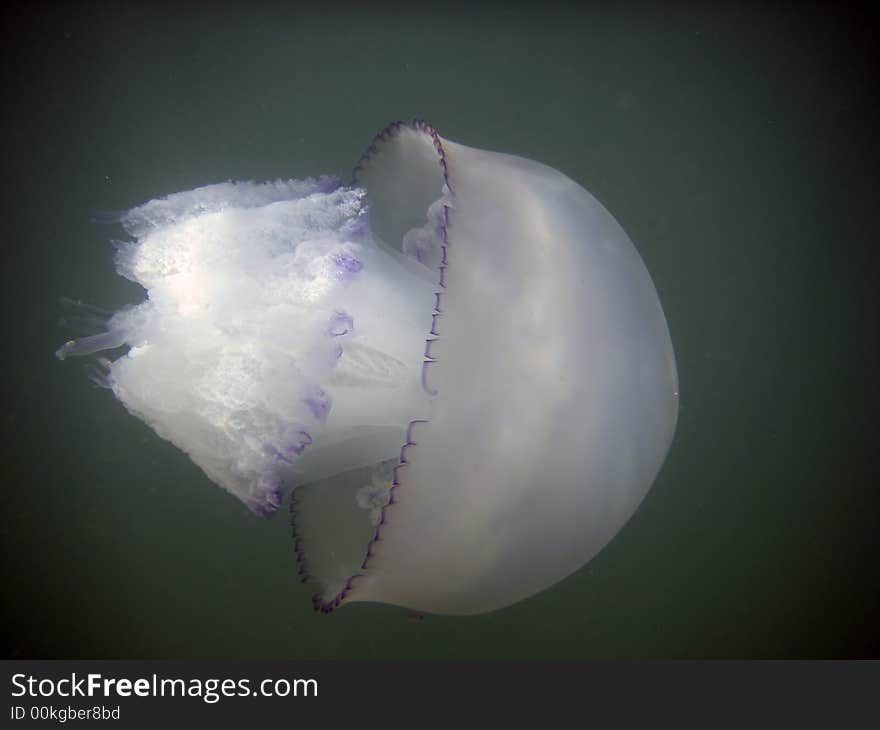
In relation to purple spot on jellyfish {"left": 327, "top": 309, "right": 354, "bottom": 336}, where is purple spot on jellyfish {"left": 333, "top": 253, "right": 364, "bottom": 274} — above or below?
above

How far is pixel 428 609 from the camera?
7.07 ft

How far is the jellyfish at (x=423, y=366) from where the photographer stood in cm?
182

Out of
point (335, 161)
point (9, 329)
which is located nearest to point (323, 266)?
point (335, 161)

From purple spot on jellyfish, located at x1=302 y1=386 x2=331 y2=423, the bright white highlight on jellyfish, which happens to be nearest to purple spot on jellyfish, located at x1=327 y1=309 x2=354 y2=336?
the bright white highlight on jellyfish

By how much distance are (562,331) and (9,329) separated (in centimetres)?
317

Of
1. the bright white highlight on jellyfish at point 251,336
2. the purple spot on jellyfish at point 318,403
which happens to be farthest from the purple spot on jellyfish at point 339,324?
the purple spot on jellyfish at point 318,403

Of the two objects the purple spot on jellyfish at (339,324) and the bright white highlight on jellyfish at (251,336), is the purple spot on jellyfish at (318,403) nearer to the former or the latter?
the bright white highlight on jellyfish at (251,336)

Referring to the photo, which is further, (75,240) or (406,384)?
(75,240)

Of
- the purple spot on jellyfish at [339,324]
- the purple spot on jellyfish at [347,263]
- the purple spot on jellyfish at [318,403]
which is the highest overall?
the purple spot on jellyfish at [347,263]

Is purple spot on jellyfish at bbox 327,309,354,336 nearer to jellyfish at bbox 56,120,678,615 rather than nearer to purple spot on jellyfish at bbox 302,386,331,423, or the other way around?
jellyfish at bbox 56,120,678,615

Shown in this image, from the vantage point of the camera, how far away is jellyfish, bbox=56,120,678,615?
1.82m

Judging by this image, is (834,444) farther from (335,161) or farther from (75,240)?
(75,240)

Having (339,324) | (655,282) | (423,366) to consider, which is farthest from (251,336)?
(655,282)

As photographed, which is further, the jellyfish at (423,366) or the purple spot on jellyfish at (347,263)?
the purple spot on jellyfish at (347,263)
